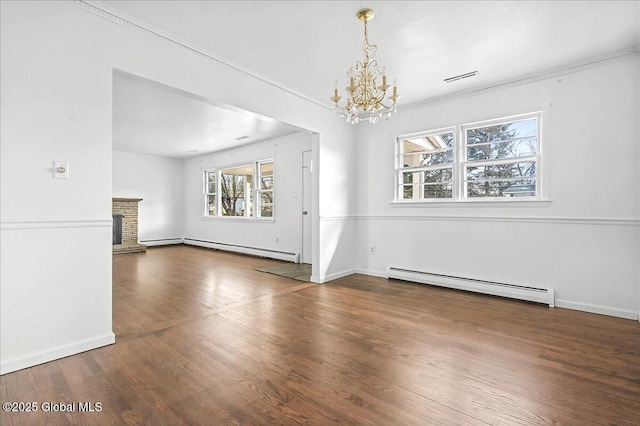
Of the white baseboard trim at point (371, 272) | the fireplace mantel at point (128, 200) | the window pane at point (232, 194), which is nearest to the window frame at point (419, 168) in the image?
the white baseboard trim at point (371, 272)

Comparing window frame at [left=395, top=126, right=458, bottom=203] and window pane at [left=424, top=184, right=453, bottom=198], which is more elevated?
window frame at [left=395, top=126, right=458, bottom=203]

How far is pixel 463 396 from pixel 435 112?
3.74m

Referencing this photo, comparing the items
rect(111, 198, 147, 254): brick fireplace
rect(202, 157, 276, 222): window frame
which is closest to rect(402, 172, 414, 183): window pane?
rect(202, 157, 276, 222): window frame

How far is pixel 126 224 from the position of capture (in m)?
8.03

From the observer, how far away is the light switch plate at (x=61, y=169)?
222 cm

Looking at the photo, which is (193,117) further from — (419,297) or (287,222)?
(419,297)

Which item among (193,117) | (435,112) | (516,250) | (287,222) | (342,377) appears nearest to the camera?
(342,377)

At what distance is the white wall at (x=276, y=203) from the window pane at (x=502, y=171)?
10.3ft

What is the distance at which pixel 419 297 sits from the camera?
3867 mm

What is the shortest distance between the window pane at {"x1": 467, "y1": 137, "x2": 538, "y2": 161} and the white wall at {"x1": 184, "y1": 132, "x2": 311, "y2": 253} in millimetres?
3071

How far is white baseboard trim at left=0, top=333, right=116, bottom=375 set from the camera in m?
2.03

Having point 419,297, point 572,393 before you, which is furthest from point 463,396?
point 419,297

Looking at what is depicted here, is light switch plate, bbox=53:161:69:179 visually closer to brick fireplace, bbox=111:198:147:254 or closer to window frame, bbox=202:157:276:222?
window frame, bbox=202:157:276:222

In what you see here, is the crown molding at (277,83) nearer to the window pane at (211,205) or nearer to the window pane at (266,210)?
the window pane at (266,210)
